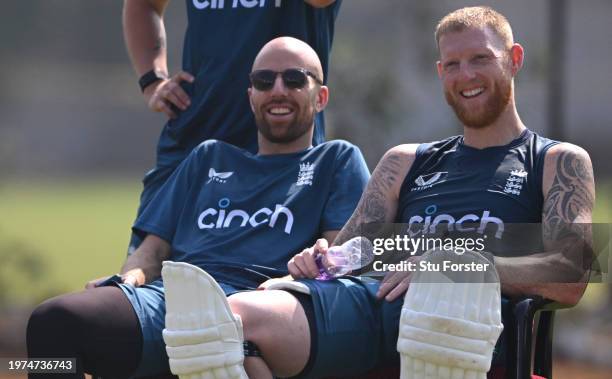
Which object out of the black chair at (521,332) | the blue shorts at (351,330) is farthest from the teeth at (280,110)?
the black chair at (521,332)

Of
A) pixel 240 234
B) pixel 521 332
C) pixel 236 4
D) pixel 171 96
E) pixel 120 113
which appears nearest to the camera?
pixel 521 332

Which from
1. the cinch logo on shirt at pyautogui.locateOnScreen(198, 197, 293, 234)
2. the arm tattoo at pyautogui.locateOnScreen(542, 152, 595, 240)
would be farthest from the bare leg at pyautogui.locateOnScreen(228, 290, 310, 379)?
the arm tattoo at pyautogui.locateOnScreen(542, 152, 595, 240)

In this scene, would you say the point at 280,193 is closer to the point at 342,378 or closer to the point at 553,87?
the point at 342,378

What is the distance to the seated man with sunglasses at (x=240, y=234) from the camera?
10.3 feet

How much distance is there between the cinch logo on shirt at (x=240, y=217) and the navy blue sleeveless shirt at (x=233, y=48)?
0.52 meters

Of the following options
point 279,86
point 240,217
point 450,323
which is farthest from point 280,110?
point 450,323

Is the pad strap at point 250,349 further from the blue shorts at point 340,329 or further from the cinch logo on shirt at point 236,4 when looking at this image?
the cinch logo on shirt at point 236,4

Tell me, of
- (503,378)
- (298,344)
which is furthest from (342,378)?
(503,378)

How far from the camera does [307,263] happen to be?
11.0 feet

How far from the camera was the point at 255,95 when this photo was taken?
4.01 metres

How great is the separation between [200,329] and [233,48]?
165 centimetres

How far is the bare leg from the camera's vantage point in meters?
3.07

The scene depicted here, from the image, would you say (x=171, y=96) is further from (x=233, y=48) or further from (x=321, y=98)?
(x=321, y=98)

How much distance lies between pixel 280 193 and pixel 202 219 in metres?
0.29
